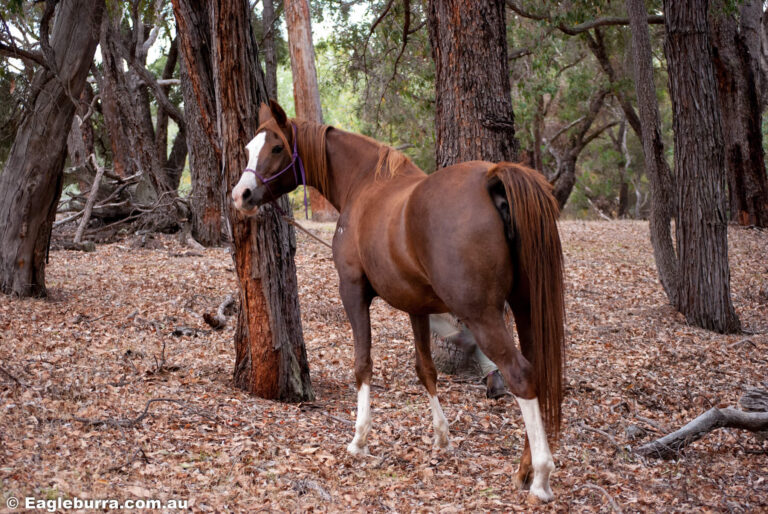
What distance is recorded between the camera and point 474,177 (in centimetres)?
387

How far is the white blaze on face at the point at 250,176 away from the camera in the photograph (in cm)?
478

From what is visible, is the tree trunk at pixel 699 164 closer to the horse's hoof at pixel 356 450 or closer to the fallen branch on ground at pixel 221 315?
the horse's hoof at pixel 356 450

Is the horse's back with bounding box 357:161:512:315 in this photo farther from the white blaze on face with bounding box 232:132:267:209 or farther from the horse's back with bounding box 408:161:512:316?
the white blaze on face with bounding box 232:132:267:209

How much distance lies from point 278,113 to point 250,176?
497 mm

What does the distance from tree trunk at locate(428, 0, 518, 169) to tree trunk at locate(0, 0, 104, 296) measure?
16.3 feet

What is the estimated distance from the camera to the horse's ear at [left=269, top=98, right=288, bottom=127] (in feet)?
15.6

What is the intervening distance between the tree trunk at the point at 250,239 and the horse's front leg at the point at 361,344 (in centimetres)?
114

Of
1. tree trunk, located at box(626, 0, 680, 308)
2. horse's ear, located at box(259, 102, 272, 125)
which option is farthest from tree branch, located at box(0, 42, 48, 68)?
tree trunk, located at box(626, 0, 680, 308)

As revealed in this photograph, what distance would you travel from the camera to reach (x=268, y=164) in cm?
486

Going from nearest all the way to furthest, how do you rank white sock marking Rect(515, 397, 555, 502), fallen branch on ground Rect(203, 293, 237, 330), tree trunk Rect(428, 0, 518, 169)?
1. white sock marking Rect(515, 397, 555, 502)
2. tree trunk Rect(428, 0, 518, 169)
3. fallen branch on ground Rect(203, 293, 237, 330)

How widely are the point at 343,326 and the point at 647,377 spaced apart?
368 centimetres

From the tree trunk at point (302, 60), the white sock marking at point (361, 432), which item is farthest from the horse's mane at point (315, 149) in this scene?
the tree trunk at point (302, 60)

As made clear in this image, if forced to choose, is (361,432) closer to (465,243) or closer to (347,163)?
(465,243)

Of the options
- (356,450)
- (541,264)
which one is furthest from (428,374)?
(541,264)
